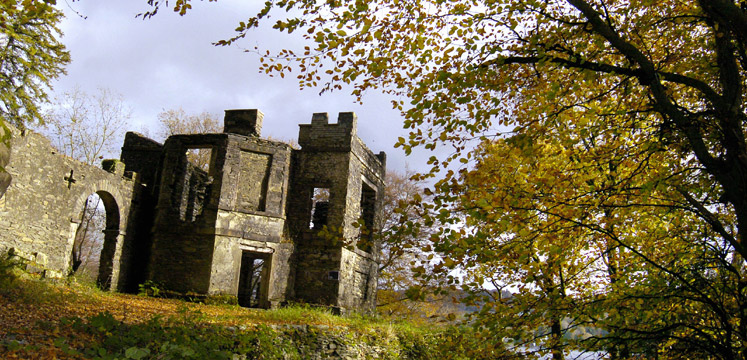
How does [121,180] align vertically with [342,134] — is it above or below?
below

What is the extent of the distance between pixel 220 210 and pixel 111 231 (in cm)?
361

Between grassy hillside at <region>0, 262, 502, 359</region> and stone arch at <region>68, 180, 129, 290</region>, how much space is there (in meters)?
1.86

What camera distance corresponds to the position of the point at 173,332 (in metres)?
9.98

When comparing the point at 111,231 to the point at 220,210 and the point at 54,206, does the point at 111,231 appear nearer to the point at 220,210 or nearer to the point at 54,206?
the point at 54,206

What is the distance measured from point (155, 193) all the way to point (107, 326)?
1043 centimetres

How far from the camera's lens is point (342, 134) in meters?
20.0

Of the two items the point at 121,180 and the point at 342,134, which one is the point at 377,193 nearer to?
the point at 342,134

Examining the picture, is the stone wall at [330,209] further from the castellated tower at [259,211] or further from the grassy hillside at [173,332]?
A: the grassy hillside at [173,332]

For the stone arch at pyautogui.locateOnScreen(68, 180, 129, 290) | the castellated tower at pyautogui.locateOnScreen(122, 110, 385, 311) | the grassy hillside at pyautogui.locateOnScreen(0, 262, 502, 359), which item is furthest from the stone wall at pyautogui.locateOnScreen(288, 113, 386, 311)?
the stone arch at pyautogui.locateOnScreen(68, 180, 129, 290)

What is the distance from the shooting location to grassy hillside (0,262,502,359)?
26.6ft

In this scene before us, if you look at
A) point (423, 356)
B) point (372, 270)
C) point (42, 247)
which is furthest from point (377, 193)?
point (42, 247)

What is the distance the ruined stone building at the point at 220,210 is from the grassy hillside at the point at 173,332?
4.59ft

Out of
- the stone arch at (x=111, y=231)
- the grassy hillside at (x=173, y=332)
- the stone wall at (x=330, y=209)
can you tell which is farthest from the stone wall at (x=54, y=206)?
the stone wall at (x=330, y=209)

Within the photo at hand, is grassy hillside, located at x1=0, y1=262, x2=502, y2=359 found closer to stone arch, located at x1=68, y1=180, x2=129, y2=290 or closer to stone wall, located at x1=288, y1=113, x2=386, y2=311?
stone wall, located at x1=288, y1=113, x2=386, y2=311
